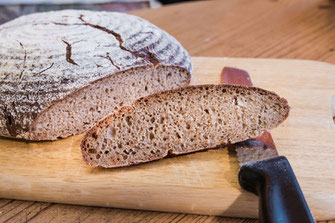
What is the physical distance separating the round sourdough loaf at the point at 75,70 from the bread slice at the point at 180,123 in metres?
0.28

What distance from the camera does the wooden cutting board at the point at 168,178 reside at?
4.38ft

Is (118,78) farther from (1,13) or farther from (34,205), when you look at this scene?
(1,13)

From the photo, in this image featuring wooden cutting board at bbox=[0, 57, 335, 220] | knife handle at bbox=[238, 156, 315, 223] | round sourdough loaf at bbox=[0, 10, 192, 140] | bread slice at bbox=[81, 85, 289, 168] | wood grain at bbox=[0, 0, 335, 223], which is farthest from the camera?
wood grain at bbox=[0, 0, 335, 223]

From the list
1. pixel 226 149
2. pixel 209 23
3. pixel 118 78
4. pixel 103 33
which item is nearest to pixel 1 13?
pixel 209 23

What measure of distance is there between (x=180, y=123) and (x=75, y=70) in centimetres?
56

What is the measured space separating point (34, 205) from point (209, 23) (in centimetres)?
252

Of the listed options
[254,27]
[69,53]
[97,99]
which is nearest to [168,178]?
[97,99]

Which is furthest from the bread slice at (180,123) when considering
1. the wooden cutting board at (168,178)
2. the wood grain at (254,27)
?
the wood grain at (254,27)

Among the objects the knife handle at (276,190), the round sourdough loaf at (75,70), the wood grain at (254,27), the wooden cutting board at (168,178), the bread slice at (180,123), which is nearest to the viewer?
the knife handle at (276,190)

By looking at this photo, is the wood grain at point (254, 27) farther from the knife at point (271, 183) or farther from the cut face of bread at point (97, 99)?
the knife at point (271, 183)

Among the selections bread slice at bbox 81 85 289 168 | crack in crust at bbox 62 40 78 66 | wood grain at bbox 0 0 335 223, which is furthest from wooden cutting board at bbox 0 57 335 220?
wood grain at bbox 0 0 335 223

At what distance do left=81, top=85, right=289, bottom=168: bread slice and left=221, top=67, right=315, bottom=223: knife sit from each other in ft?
Result: 0.28

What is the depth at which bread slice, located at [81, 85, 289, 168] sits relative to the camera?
144cm

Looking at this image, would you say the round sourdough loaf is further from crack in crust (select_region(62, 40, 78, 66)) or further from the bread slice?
the bread slice
